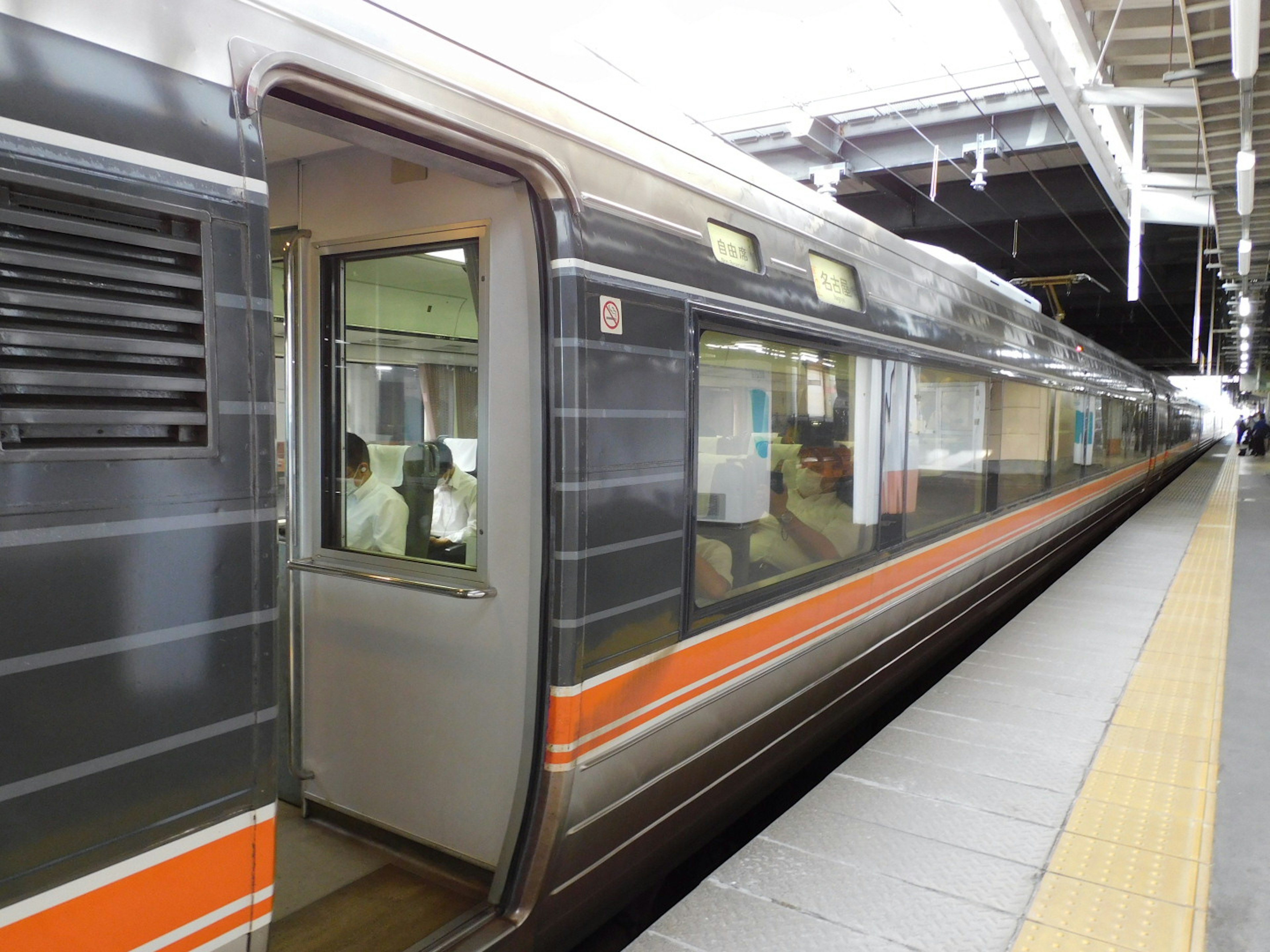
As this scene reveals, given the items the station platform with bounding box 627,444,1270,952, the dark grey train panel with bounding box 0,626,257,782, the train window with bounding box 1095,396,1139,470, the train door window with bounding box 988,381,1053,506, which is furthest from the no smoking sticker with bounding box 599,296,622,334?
the train window with bounding box 1095,396,1139,470

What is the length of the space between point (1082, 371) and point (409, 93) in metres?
9.57

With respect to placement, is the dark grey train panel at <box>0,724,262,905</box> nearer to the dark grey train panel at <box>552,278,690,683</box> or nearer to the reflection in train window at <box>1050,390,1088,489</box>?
the dark grey train panel at <box>552,278,690,683</box>

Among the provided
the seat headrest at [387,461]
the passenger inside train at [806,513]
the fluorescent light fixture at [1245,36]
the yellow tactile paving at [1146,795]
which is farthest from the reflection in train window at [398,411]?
the fluorescent light fixture at [1245,36]

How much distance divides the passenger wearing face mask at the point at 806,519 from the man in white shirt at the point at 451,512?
1060 mm

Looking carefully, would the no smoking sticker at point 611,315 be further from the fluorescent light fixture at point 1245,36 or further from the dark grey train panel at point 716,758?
the fluorescent light fixture at point 1245,36

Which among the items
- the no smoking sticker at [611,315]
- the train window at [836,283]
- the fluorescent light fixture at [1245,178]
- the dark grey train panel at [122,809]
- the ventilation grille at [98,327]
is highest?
the fluorescent light fixture at [1245,178]

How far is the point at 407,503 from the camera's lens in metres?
2.88

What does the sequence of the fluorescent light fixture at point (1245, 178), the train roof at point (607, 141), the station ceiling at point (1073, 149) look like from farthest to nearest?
the fluorescent light fixture at point (1245, 178) < the station ceiling at point (1073, 149) < the train roof at point (607, 141)

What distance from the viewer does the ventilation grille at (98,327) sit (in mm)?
1250

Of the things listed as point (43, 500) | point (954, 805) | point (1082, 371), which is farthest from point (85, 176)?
point (1082, 371)

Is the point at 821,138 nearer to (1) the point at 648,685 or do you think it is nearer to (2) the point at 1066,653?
(2) the point at 1066,653

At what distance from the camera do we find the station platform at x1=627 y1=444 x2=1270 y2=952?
2488mm

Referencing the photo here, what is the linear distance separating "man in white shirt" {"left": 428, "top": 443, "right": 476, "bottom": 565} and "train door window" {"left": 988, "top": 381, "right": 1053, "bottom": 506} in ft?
14.6

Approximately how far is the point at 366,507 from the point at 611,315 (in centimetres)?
109
